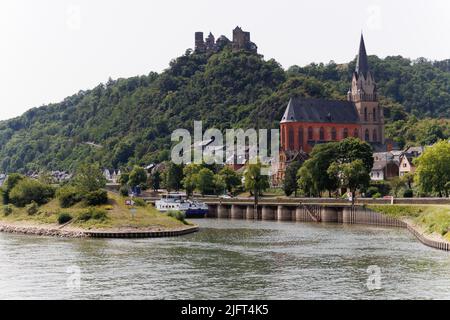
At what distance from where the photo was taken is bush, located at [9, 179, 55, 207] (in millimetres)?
111188

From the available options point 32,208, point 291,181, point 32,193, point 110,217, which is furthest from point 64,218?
point 291,181

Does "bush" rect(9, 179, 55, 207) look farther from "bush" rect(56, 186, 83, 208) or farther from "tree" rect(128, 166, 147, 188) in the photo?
"tree" rect(128, 166, 147, 188)

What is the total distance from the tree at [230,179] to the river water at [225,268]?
7974cm

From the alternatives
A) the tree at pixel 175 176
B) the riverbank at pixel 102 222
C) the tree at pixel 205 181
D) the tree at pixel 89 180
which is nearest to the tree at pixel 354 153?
the tree at pixel 205 181

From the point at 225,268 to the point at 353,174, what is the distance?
67476 mm

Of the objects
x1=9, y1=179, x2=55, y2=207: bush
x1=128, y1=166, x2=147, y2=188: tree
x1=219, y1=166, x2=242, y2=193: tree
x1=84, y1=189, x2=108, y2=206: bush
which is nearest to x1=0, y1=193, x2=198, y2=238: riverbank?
x1=84, y1=189, x2=108, y2=206: bush

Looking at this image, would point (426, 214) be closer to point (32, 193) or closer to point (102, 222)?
point (102, 222)

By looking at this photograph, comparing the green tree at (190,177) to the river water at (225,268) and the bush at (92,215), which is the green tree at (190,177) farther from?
the river water at (225,268)

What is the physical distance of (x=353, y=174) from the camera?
126 meters

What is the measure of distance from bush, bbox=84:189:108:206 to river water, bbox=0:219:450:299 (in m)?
11.3

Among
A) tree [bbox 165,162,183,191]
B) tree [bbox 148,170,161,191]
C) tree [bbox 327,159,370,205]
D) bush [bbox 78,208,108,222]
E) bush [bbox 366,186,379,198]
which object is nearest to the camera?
bush [bbox 78,208,108,222]
